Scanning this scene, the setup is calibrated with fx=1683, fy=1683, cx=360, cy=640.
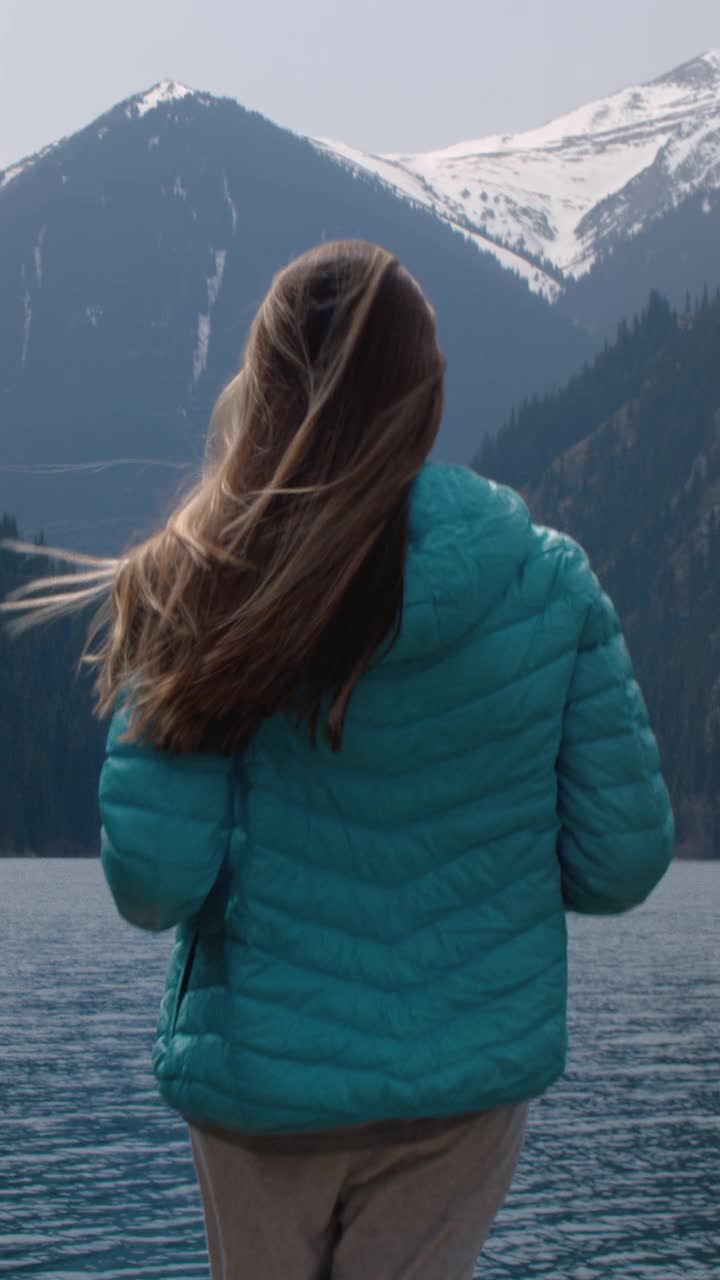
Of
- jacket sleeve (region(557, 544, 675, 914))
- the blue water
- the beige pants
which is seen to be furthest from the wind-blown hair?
the blue water

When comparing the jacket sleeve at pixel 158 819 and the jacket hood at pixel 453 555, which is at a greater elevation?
the jacket hood at pixel 453 555

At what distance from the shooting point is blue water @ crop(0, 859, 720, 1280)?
54.6 ft

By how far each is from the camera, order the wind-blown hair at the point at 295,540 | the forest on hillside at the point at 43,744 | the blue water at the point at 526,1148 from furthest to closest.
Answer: the forest on hillside at the point at 43,744
the blue water at the point at 526,1148
the wind-blown hair at the point at 295,540

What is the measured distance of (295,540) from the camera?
92.3 inches

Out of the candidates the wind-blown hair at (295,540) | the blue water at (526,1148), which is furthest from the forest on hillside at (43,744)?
the wind-blown hair at (295,540)

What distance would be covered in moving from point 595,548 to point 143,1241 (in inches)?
7001

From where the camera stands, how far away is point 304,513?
2365 mm

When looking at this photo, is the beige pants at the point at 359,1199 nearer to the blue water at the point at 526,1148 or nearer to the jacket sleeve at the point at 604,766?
the blue water at the point at 526,1148

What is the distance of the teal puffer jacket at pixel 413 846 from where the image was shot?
7.80 feet

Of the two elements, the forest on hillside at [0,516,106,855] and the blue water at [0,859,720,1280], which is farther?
the forest on hillside at [0,516,106,855]

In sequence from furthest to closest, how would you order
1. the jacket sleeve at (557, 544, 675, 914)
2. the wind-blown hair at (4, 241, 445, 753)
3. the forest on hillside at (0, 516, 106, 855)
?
the forest on hillside at (0, 516, 106, 855)
the jacket sleeve at (557, 544, 675, 914)
the wind-blown hair at (4, 241, 445, 753)

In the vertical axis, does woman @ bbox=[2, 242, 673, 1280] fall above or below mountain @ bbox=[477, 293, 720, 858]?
above

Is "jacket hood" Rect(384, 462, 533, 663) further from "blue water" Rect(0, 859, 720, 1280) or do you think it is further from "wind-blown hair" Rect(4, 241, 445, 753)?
"blue water" Rect(0, 859, 720, 1280)

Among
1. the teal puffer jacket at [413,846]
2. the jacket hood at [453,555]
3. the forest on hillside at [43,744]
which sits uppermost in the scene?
the jacket hood at [453,555]
